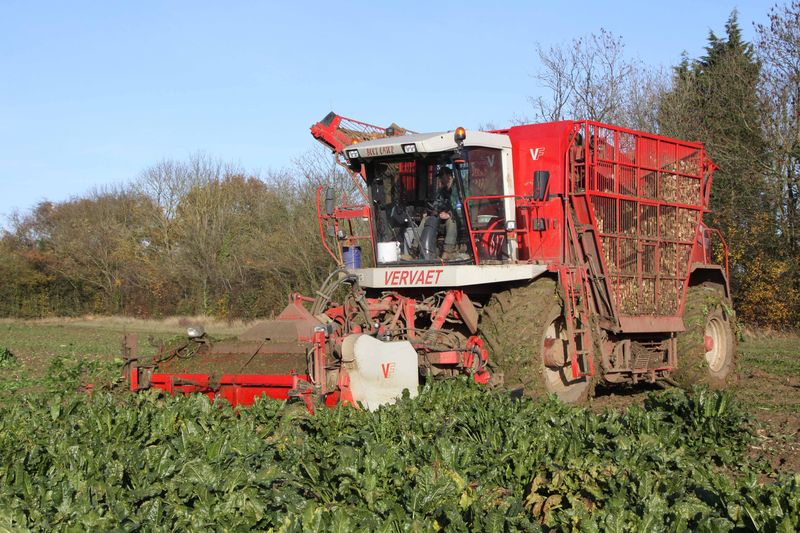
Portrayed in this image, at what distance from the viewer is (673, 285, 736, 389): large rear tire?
11.9 metres

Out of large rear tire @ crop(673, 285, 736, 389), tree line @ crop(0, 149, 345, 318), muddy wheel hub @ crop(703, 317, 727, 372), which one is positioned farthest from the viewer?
tree line @ crop(0, 149, 345, 318)

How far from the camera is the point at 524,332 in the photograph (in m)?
9.66

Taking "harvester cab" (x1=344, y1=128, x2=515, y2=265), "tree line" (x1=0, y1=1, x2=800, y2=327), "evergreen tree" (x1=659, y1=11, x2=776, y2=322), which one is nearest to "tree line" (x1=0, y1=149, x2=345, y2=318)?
"tree line" (x1=0, y1=1, x2=800, y2=327)

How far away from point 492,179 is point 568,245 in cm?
126

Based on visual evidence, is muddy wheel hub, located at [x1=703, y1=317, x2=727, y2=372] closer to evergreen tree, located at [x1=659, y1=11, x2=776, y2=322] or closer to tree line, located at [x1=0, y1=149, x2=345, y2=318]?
evergreen tree, located at [x1=659, y1=11, x2=776, y2=322]

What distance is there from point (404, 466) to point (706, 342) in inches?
322

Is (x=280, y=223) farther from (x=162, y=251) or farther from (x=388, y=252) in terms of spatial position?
(x=388, y=252)

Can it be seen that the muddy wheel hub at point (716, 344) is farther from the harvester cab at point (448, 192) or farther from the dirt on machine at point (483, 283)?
the harvester cab at point (448, 192)

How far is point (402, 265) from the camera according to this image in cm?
1045

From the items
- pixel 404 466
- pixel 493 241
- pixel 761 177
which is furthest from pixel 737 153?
pixel 404 466

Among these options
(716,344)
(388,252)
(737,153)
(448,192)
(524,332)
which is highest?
(737,153)

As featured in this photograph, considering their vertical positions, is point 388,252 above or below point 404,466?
above

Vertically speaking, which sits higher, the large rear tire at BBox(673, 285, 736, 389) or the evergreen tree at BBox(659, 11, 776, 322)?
the evergreen tree at BBox(659, 11, 776, 322)

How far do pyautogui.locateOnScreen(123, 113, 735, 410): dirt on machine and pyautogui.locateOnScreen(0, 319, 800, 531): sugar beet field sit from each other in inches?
26.9
